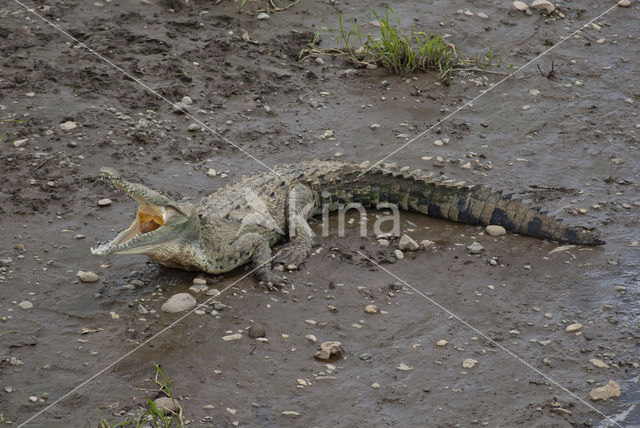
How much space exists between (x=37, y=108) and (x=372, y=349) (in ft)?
13.9

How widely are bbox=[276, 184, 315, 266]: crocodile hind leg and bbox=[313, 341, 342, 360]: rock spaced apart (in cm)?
97

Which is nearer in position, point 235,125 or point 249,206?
point 249,206

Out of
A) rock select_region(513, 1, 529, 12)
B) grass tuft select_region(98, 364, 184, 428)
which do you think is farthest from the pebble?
rock select_region(513, 1, 529, 12)

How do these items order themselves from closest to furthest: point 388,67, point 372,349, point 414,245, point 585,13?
point 372,349
point 414,245
point 388,67
point 585,13

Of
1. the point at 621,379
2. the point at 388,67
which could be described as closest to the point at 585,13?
the point at 388,67

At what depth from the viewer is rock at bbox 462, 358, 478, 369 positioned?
15.5ft

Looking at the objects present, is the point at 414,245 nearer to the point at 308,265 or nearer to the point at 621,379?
the point at 308,265

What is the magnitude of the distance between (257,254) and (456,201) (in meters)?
1.71

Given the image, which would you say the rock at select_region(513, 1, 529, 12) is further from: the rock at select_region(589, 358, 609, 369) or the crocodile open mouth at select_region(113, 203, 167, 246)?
the crocodile open mouth at select_region(113, 203, 167, 246)

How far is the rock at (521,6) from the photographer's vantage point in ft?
31.1

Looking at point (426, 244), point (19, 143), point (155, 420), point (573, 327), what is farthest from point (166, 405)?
point (19, 143)

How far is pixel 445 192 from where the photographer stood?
20.1 ft

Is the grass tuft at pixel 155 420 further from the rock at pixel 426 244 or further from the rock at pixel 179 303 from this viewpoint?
the rock at pixel 426 244

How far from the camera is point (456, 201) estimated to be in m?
6.11
